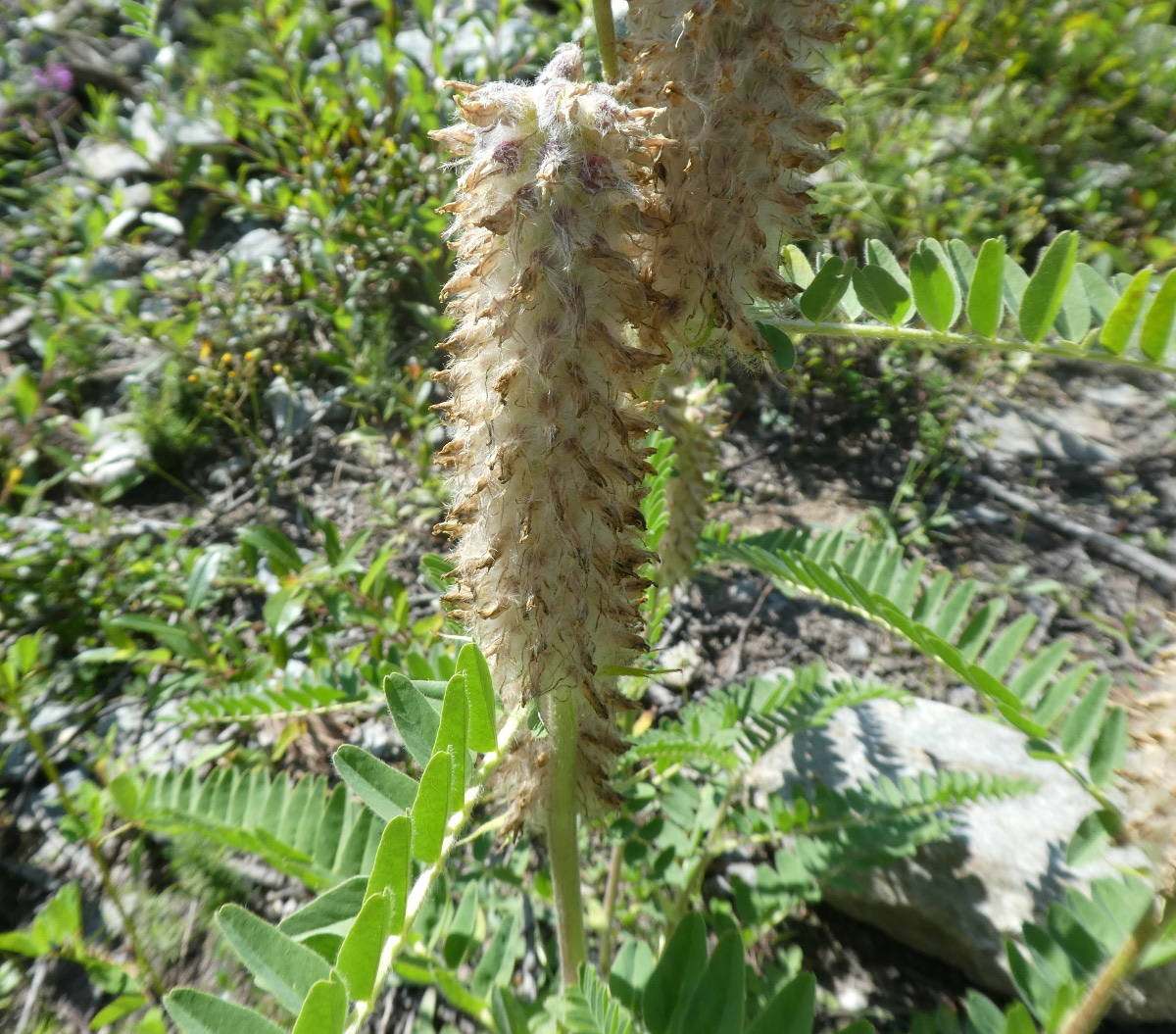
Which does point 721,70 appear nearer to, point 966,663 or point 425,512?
point 966,663

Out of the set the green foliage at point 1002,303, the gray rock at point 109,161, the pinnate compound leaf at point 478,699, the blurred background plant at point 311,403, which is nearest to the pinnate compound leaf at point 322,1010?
the pinnate compound leaf at point 478,699

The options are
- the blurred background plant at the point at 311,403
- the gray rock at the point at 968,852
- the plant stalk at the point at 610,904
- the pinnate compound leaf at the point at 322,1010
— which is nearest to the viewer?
the pinnate compound leaf at the point at 322,1010

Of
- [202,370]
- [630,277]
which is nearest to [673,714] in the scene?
[630,277]

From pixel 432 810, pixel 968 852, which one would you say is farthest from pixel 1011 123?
pixel 432 810

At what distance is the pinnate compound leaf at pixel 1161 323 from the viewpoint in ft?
3.17

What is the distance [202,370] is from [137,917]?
2204 millimetres

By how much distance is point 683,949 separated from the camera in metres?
1.15

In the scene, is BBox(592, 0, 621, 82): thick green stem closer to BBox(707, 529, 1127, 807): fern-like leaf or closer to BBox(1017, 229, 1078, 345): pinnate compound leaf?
BBox(1017, 229, 1078, 345): pinnate compound leaf

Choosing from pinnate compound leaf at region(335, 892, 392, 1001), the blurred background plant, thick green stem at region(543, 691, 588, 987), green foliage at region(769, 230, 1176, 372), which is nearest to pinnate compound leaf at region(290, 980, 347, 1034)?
pinnate compound leaf at region(335, 892, 392, 1001)

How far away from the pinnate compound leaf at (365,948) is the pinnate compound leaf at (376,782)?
246mm

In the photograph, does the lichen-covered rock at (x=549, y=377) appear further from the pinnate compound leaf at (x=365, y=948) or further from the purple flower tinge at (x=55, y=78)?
the purple flower tinge at (x=55, y=78)

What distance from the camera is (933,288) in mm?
1058

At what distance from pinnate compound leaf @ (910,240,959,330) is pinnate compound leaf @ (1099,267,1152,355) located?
19 centimetres

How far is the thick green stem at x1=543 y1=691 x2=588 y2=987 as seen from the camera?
973mm
